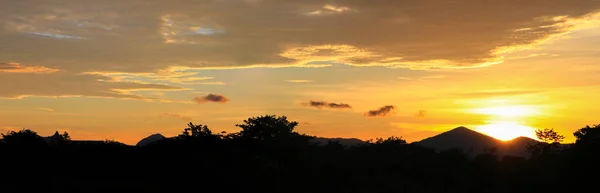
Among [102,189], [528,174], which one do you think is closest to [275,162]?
[102,189]

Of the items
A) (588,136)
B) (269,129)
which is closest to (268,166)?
(269,129)

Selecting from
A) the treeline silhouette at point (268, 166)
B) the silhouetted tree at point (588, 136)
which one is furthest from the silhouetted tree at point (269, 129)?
the silhouetted tree at point (588, 136)

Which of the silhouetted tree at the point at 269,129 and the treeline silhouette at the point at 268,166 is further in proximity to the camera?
the silhouetted tree at the point at 269,129

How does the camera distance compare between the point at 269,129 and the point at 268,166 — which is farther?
the point at 269,129

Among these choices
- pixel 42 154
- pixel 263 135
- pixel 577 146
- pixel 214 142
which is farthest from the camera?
pixel 263 135

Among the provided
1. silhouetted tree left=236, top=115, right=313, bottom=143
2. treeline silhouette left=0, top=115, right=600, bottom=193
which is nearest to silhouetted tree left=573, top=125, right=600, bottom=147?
treeline silhouette left=0, top=115, right=600, bottom=193

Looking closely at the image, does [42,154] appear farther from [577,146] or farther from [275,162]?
[577,146]

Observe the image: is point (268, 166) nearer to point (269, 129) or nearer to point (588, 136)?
point (269, 129)

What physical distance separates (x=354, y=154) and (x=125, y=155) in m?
32.8

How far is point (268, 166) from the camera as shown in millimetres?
55781

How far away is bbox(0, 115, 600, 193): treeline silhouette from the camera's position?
153 feet

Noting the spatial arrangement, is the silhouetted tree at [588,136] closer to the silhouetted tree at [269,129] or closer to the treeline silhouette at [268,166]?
the treeline silhouette at [268,166]

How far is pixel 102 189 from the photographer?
44.8 metres

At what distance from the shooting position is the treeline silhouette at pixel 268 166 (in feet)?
153
